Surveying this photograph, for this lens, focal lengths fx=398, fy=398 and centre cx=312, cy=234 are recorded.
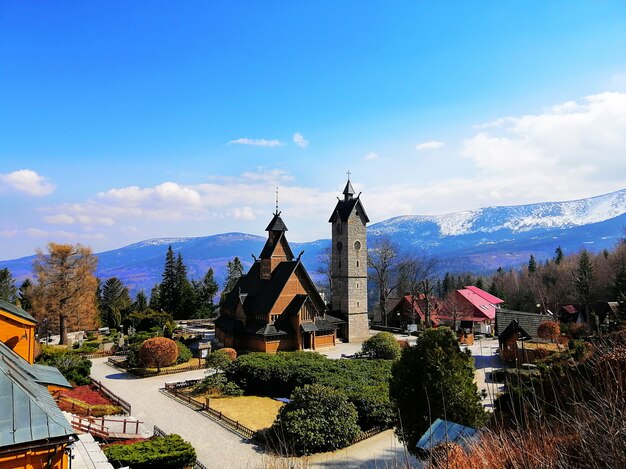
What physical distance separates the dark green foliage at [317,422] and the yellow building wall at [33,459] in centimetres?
841

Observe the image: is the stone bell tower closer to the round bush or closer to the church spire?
the church spire

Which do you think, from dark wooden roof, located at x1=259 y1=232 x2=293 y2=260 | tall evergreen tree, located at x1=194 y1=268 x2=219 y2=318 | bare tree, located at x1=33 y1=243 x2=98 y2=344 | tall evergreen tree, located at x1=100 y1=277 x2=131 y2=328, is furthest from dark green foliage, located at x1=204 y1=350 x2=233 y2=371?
tall evergreen tree, located at x1=100 y1=277 x2=131 y2=328

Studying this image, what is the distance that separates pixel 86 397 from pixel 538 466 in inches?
1000

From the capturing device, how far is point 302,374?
2317 cm

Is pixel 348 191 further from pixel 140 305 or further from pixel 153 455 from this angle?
pixel 140 305

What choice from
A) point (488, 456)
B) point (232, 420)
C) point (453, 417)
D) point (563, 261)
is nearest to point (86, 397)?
point (232, 420)

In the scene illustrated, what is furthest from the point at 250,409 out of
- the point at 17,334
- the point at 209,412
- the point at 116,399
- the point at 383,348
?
the point at 383,348

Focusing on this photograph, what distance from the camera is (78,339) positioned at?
4400 centimetres

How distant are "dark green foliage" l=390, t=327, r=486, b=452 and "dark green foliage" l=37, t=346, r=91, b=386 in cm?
2154

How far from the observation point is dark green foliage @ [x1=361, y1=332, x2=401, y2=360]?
3077cm

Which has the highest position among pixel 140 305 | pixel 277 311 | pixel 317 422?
pixel 277 311

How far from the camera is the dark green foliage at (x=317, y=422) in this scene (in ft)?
51.4

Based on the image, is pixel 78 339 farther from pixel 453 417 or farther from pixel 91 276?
pixel 453 417

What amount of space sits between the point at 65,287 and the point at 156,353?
2190cm
